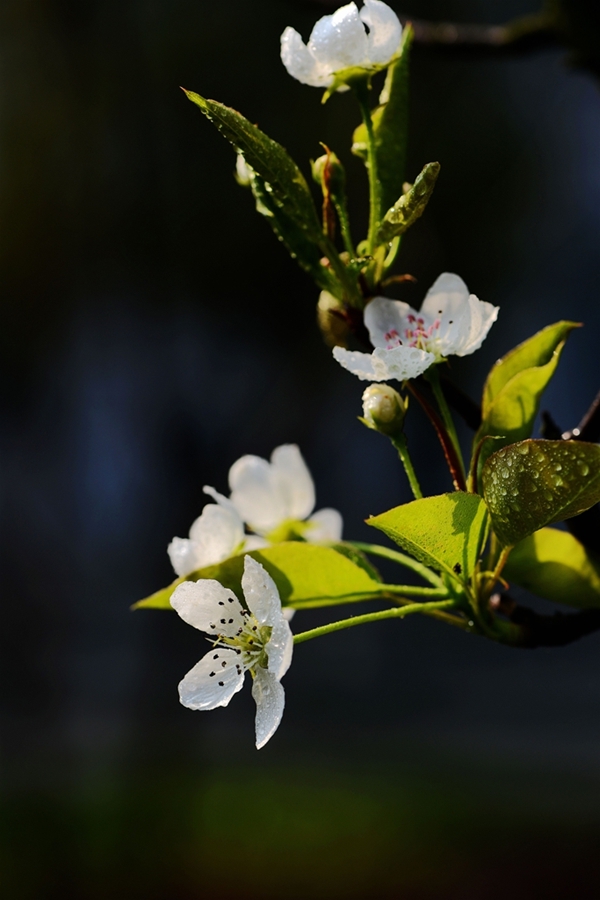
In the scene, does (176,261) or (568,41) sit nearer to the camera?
(568,41)

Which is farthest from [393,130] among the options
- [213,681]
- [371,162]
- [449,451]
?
[213,681]

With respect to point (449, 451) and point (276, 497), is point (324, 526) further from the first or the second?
point (449, 451)

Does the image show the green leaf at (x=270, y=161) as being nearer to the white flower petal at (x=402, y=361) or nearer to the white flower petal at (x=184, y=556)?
the white flower petal at (x=402, y=361)

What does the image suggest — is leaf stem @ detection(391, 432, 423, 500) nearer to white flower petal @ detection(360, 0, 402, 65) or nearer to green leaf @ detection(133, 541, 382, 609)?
green leaf @ detection(133, 541, 382, 609)

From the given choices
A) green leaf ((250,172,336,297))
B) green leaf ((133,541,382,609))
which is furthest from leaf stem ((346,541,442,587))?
green leaf ((250,172,336,297))

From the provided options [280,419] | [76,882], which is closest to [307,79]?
[76,882]

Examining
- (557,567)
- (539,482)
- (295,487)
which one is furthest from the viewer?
(295,487)

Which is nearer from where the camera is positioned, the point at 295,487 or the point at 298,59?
the point at 298,59

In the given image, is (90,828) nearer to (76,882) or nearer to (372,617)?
(76,882)
